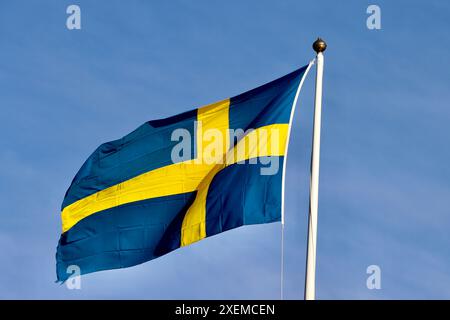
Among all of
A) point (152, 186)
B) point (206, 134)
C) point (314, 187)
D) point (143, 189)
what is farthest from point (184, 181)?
point (314, 187)

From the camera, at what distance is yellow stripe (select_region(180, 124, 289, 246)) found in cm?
1936

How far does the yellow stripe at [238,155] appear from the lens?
19359mm

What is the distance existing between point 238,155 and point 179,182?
4.70 ft

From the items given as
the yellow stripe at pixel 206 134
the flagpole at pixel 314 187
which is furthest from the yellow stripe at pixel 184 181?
the flagpole at pixel 314 187

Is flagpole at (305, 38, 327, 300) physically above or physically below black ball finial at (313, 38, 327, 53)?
below

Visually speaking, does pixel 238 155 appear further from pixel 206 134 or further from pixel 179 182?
pixel 179 182

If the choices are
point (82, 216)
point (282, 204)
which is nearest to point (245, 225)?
point (282, 204)

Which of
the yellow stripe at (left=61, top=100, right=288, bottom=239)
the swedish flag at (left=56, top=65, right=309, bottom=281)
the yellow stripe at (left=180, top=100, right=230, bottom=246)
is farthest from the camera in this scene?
the yellow stripe at (left=61, top=100, right=288, bottom=239)

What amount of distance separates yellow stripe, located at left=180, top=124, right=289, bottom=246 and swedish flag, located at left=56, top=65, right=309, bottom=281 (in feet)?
0.06

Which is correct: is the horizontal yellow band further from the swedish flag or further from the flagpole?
the flagpole


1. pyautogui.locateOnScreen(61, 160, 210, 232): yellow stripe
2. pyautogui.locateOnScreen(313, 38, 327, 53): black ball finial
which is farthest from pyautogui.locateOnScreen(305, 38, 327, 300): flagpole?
pyautogui.locateOnScreen(61, 160, 210, 232): yellow stripe

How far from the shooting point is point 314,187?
18.6 m
